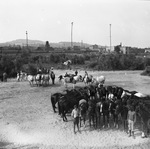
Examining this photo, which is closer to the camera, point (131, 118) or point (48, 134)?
point (131, 118)

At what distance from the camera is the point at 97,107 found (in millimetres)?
10047

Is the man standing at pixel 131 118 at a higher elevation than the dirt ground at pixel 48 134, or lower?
higher

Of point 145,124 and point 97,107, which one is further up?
point 97,107

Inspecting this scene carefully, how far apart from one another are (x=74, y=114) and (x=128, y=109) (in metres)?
2.43

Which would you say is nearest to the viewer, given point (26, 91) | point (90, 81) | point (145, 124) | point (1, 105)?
point (145, 124)

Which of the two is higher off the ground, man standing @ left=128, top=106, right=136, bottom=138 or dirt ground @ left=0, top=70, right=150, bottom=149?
man standing @ left=128, top=106, right=136, bottom=138

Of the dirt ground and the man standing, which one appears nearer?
the dirt ground

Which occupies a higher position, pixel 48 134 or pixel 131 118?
pixel 131 118

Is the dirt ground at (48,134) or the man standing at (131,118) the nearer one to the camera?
the dirt ground at (48,134)

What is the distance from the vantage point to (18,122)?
11289mm

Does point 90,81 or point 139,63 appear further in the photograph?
point 139,63

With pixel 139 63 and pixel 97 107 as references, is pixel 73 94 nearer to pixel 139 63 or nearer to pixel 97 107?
pixel 97 107

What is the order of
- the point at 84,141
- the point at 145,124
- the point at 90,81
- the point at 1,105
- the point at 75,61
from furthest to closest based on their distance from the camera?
the point at 75,61 → the point at 90,81 → the point at 1,105 → the point at 145,124 → the point at 84,141

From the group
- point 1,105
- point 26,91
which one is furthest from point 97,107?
point 26,91
